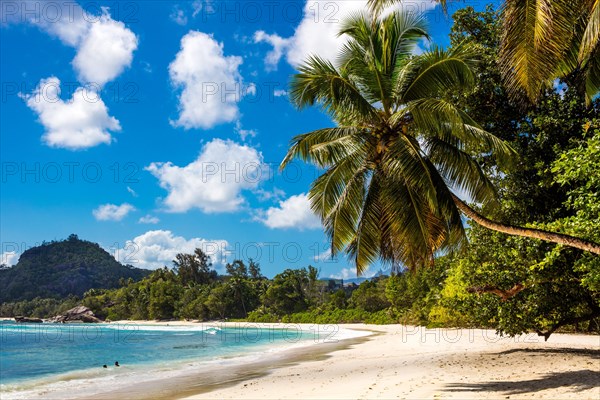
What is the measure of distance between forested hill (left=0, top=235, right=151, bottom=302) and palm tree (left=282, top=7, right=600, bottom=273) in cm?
18398

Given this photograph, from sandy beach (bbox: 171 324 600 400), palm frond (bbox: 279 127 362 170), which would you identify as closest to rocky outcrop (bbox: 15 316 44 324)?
sandy beach (bbox: 171 324 600 400)

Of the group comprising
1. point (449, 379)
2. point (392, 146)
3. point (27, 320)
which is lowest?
point (27, 320)

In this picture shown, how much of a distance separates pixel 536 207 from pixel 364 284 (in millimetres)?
61690

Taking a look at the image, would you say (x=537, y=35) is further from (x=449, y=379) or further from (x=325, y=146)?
(x=449, y=379)

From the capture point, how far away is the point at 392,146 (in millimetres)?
9047

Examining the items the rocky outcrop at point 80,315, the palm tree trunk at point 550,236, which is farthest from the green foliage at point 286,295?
the palm tree trunk at point 550,236

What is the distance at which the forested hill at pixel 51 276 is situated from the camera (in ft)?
557

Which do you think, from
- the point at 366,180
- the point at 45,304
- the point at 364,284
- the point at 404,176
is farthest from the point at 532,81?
the point at 45,304

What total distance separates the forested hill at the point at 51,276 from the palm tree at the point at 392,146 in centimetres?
18398

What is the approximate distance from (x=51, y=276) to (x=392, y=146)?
19855cm

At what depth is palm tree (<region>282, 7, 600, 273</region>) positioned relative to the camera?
8.90 metres

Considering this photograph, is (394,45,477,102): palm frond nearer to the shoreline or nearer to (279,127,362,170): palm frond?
(279,127,362,170): palm frond

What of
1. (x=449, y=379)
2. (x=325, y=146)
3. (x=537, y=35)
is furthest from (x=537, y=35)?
(x=449, y=379)

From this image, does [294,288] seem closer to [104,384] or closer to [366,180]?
[104,384]
